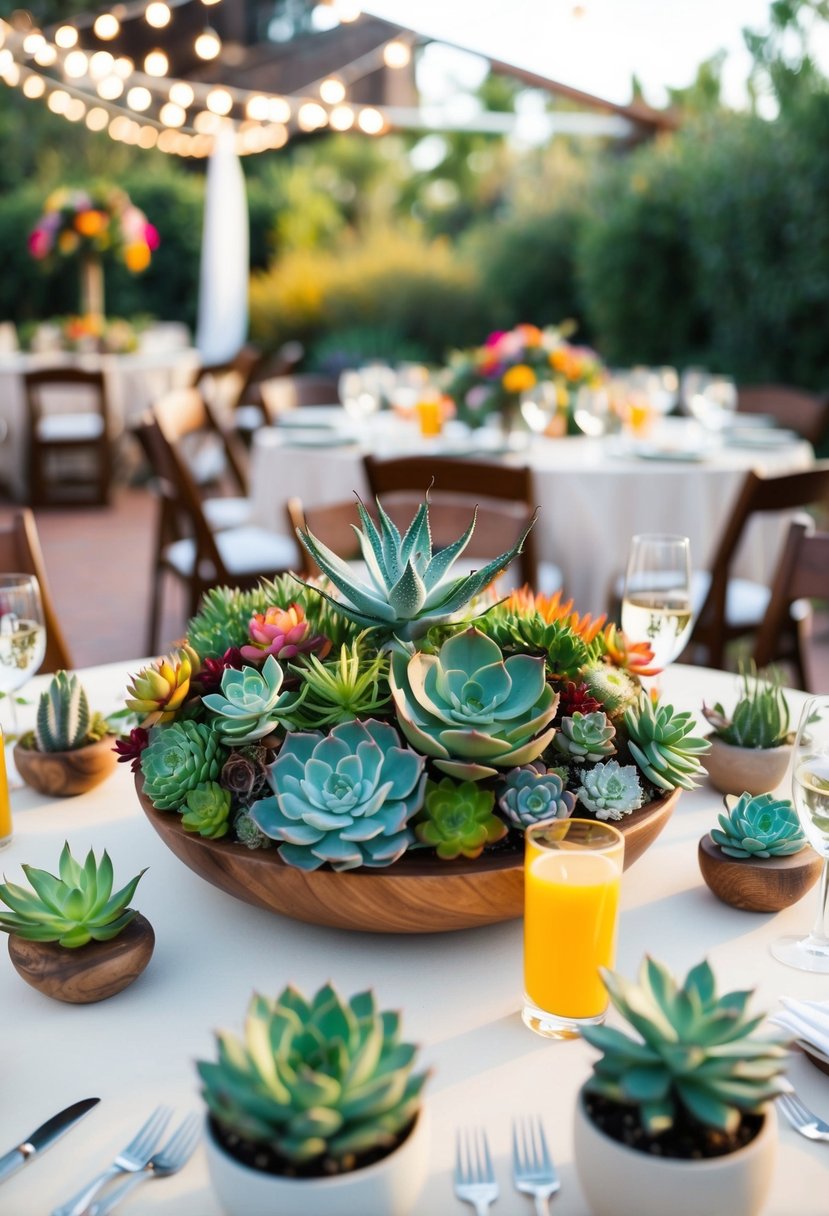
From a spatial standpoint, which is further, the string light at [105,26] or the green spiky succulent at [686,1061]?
the string light at [105,26]

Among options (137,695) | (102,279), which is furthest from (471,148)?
(137,695)

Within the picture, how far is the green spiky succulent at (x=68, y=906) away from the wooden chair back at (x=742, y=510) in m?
2.01

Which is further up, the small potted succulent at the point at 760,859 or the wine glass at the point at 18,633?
the wine glass at the point at 18,633

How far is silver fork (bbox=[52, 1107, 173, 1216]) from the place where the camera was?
63cm

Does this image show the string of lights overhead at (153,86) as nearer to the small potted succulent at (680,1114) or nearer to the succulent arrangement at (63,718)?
the succulent arrangement at (63,718)

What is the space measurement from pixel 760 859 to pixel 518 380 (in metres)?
2.74

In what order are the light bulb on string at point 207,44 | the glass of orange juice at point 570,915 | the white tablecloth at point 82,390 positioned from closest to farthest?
1. the glass of orange juice at point 570,915
2. the light bulb on string at point 207,44
3. the white tablecloth at point 82,390

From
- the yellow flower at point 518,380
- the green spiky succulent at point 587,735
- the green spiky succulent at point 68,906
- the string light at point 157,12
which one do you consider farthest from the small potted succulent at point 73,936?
the string light at point 157,12

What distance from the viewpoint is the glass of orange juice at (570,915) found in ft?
2.56

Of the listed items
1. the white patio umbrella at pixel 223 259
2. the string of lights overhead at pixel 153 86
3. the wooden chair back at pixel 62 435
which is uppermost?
the string of lights overhead at pixel 153 86

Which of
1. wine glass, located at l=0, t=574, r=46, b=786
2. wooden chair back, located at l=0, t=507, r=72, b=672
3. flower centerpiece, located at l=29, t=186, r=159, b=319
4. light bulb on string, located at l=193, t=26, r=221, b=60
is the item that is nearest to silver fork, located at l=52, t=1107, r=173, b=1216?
wine glass, located at l=0, t=574, r=46, b=786

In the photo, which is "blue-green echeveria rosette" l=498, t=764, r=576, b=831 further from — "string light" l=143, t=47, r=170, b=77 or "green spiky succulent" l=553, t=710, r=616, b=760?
"string light" l=143, t=47, r=170, b=77

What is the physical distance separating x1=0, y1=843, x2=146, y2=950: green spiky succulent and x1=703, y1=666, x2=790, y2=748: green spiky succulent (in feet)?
2.11

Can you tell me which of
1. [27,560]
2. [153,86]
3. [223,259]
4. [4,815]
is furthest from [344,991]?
[223,259]
